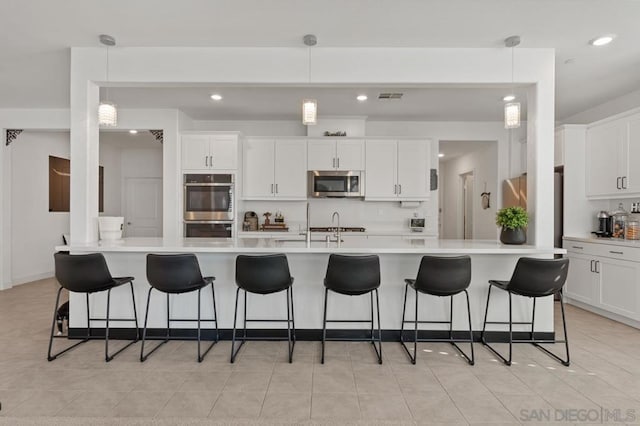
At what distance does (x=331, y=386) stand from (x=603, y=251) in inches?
139

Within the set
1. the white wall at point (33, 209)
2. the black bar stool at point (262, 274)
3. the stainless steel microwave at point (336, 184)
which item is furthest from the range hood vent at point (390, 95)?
the white wall at point (33, 209)

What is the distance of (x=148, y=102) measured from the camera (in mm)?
4797

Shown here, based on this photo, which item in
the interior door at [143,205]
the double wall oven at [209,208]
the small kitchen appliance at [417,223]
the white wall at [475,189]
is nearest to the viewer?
the double wall oven at [209,208]

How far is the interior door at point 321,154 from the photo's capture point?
216 inches

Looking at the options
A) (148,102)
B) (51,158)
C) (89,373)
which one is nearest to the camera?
(89,373)

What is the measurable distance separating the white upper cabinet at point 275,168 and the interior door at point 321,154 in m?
0.09

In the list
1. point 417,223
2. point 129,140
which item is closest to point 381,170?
point 417,223

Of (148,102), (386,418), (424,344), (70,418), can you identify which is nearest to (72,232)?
(70,418)

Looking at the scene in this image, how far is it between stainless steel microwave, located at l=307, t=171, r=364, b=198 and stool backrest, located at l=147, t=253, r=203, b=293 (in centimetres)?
294

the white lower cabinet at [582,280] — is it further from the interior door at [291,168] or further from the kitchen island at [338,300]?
the interior door at [291,168]

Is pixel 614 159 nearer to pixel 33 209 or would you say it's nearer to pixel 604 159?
pixel 604 159

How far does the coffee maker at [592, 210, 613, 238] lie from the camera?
4324mm

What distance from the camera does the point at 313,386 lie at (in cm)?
242

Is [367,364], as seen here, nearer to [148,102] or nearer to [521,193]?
[521,193]
